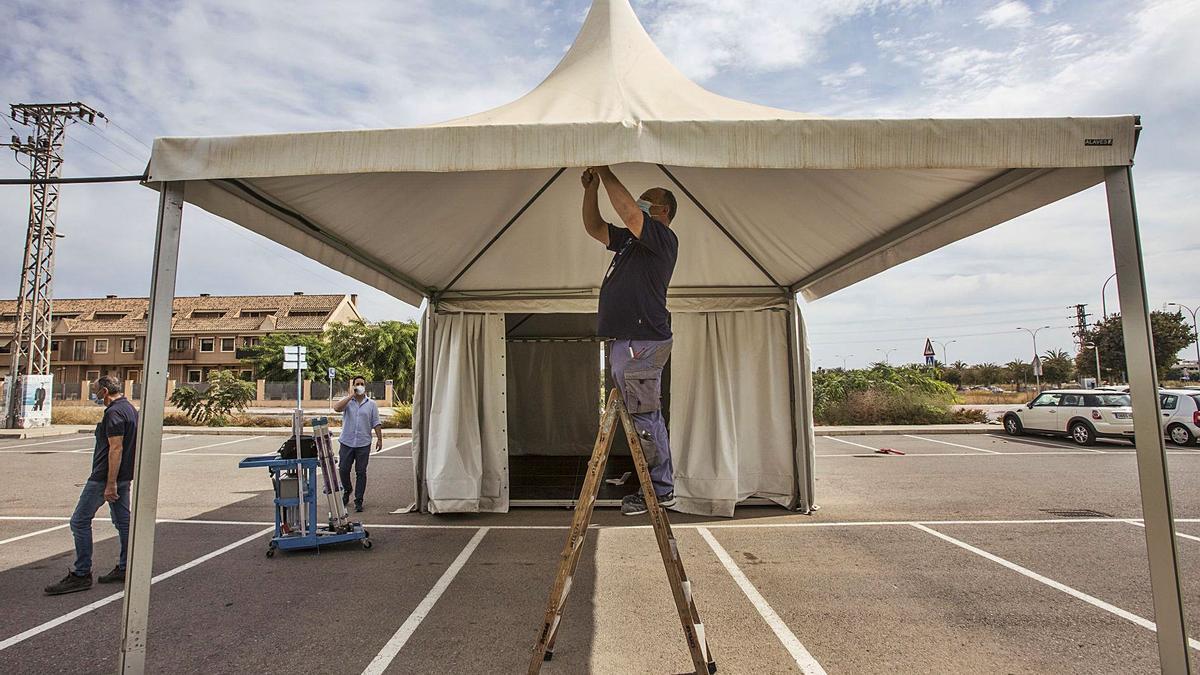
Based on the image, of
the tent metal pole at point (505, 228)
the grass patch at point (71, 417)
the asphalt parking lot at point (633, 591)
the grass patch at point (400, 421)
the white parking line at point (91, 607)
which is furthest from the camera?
the grass patch at point (71, 417)

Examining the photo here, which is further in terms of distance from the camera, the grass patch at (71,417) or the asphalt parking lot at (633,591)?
the grass patch at (71,417)

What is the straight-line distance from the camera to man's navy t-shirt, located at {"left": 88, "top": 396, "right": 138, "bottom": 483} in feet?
15.7

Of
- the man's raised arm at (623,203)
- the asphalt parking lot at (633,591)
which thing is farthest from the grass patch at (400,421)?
the man's raised arm at (623,203)

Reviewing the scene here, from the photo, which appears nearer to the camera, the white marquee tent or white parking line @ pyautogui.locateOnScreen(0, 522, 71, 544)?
the white marquee tent

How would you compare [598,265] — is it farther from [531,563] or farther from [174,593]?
[174,593]

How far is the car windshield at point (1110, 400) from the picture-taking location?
14.2 m

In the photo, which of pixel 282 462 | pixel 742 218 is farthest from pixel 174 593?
pixel 742 218

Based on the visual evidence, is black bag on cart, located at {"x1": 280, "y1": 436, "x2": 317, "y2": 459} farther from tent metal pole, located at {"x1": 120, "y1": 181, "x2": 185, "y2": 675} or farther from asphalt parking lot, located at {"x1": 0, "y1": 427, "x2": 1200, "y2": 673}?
tent metal pole, located at {"x1": 120, "y1": 181, "x2": 185, "y2": 675}

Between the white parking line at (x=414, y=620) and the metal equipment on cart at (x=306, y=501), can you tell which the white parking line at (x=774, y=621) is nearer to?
the white parking line at (x=414, y=620)

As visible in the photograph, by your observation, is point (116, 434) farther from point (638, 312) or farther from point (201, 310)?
point (201, 310)

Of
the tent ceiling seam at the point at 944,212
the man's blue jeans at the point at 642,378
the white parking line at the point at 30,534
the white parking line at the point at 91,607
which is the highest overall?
the tent ceiling seam at the point at 944,212

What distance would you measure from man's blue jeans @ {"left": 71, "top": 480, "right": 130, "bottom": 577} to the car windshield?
1825 centimetres

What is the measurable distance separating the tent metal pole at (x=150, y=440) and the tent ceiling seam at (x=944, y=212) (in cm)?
397

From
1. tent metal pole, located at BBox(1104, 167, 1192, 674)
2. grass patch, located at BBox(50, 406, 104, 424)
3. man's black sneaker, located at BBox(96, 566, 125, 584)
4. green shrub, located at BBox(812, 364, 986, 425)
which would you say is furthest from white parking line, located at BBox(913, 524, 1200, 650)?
grass patch, located at BBox(50, 406, 104, 424)
